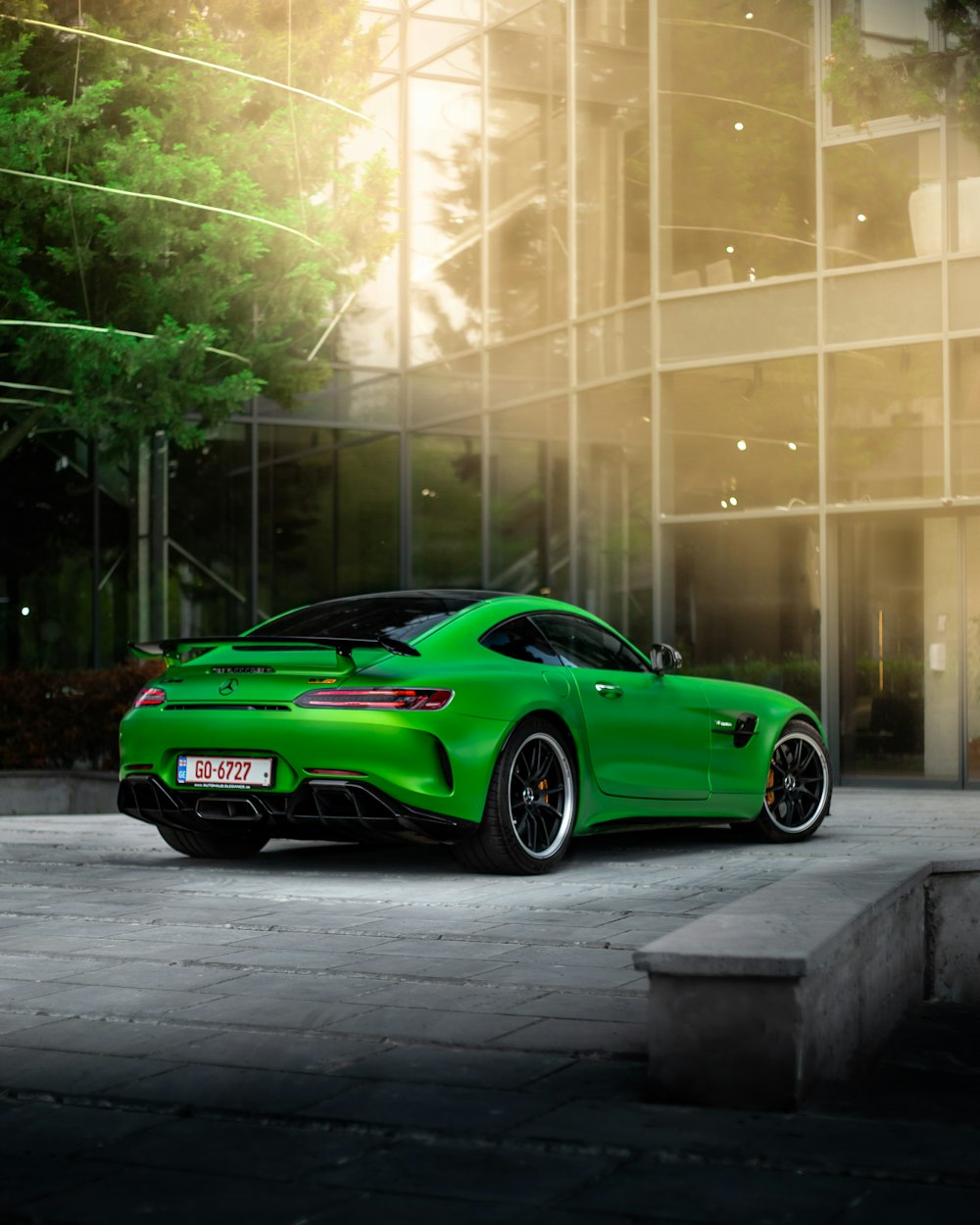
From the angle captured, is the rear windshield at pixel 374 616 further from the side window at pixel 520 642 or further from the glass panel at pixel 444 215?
the glass panel at pixel 444 215

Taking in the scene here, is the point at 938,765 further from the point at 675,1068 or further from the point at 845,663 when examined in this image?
the point at 675,1068

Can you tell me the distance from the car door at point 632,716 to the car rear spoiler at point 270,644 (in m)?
1.12

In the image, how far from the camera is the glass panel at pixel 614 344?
59.9ft

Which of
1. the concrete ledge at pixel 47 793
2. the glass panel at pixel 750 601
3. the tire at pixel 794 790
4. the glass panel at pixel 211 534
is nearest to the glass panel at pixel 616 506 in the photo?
the glass panel at pixel 750 601

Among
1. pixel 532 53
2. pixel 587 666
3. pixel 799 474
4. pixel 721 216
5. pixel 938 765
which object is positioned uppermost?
pixel 532 53

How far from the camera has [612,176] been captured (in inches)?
751

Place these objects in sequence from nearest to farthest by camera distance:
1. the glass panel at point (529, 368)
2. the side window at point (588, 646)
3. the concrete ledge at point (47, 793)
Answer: the side window at point (588, 646), the concrete ledge at point (47, 793), the glass panel at point (529, 368)

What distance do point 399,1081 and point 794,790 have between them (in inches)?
251

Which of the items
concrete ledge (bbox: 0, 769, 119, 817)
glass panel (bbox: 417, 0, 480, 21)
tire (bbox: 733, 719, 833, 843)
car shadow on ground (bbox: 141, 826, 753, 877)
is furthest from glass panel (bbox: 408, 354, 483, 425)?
tire (bbox: 733, 719, 833, 843)

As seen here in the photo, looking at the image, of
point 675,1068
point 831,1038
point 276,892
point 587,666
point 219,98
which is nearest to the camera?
point 675,1068

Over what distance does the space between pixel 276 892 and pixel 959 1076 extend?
3624 mm

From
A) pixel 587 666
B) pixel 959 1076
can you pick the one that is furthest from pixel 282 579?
pixel 959 1076

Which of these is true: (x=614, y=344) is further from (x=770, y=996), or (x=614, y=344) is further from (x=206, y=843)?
(x=770, y=996)

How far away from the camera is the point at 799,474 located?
1695 cm
